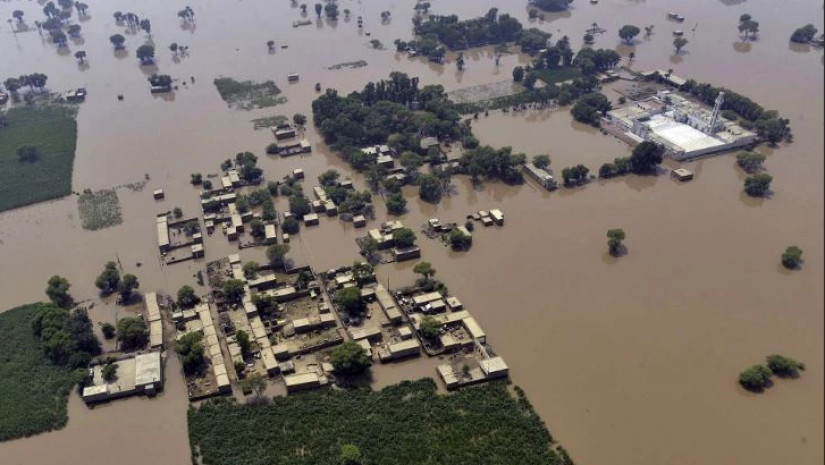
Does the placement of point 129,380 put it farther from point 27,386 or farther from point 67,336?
point 27,386

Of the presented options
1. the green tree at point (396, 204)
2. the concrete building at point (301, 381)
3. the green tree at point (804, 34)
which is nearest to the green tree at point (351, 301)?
the concrete building at point (301, 381)

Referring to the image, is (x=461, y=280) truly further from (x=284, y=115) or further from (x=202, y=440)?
(x=284, y=115)

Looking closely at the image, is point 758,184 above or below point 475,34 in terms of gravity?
below

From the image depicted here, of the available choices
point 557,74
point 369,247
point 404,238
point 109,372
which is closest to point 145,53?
point 557,74

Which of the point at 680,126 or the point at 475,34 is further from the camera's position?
the point at 475,34

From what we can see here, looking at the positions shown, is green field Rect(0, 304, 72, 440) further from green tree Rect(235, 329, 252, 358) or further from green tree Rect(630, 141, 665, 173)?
green tree Rect(630, 141, 665, 173)

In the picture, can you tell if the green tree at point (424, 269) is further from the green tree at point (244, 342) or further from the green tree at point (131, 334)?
the green tree at point (131, 334)
